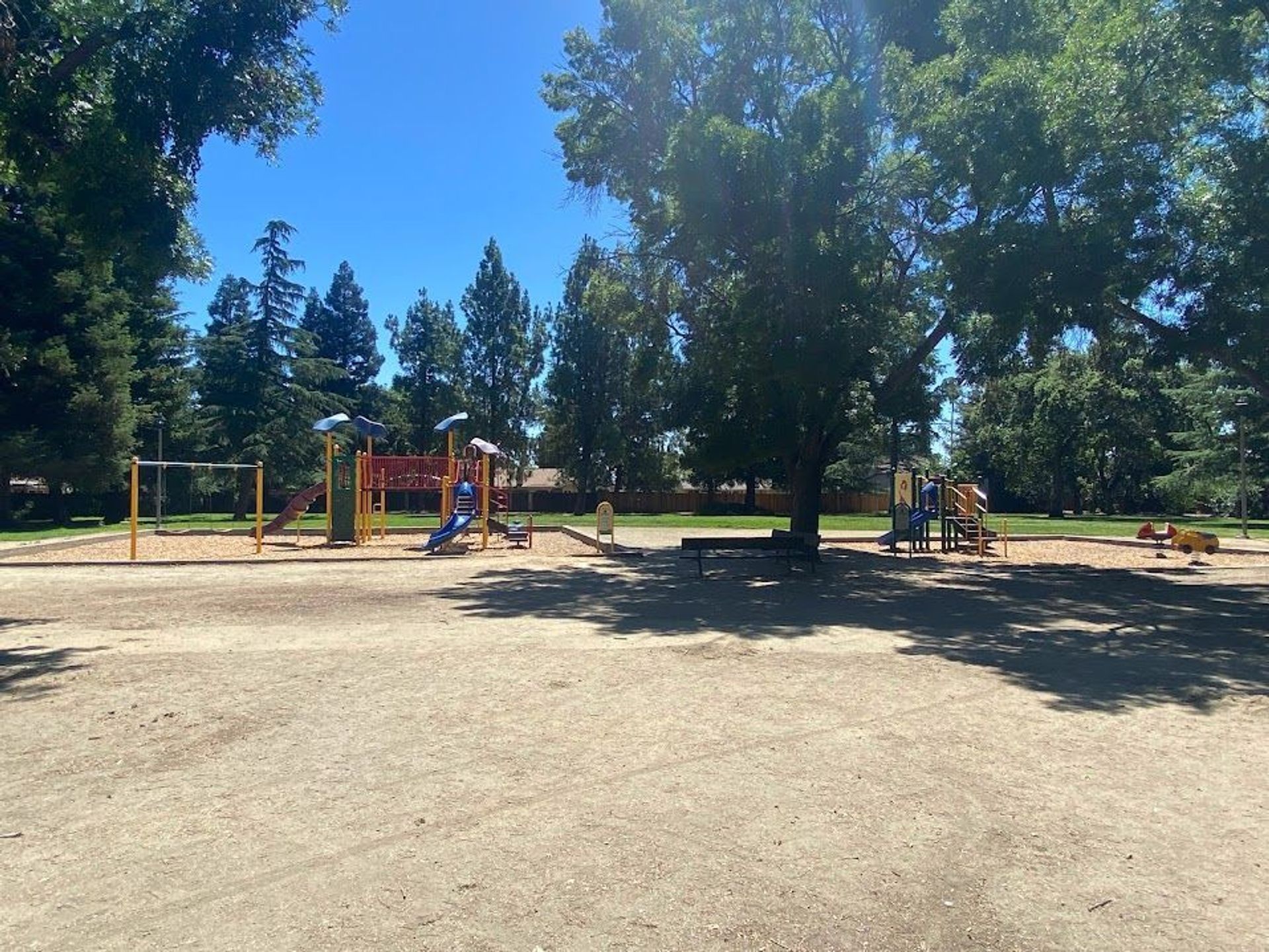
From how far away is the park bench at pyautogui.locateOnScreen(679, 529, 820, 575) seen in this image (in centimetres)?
1648

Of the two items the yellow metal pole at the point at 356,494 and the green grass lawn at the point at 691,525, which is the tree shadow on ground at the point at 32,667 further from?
the green grass lawn at the point at 691,525

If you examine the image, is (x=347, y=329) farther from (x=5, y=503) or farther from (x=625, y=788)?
(x=625, y=788)

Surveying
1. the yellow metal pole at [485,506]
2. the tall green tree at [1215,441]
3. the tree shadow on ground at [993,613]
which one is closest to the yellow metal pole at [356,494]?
the yellow metal pole at [485,506]

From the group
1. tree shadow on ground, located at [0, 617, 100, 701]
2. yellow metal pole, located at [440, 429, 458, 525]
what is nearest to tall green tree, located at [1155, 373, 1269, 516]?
yellow metal pole, located at [440, 429, 458, 525]

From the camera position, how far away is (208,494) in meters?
53.6

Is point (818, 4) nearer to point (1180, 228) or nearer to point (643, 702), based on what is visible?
point (1180, 228)

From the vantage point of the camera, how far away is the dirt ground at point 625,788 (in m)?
3.35

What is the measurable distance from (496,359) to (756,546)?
43227 mm

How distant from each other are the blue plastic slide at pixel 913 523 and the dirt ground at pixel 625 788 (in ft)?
41.9

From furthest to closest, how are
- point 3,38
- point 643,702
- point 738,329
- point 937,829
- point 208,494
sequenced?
point 208,494 < point 738,329 < point 3,38 < point 643,702 < point 937,829

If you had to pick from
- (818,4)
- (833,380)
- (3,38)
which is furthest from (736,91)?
(3,38)

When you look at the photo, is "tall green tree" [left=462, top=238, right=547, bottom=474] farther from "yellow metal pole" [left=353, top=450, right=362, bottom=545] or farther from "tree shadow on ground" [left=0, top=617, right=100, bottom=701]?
"tree shadow on ground" [left=0, top=617, right=100, bottom=701]

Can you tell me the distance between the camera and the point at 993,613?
1227 centimetres

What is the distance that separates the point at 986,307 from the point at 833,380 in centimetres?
292
